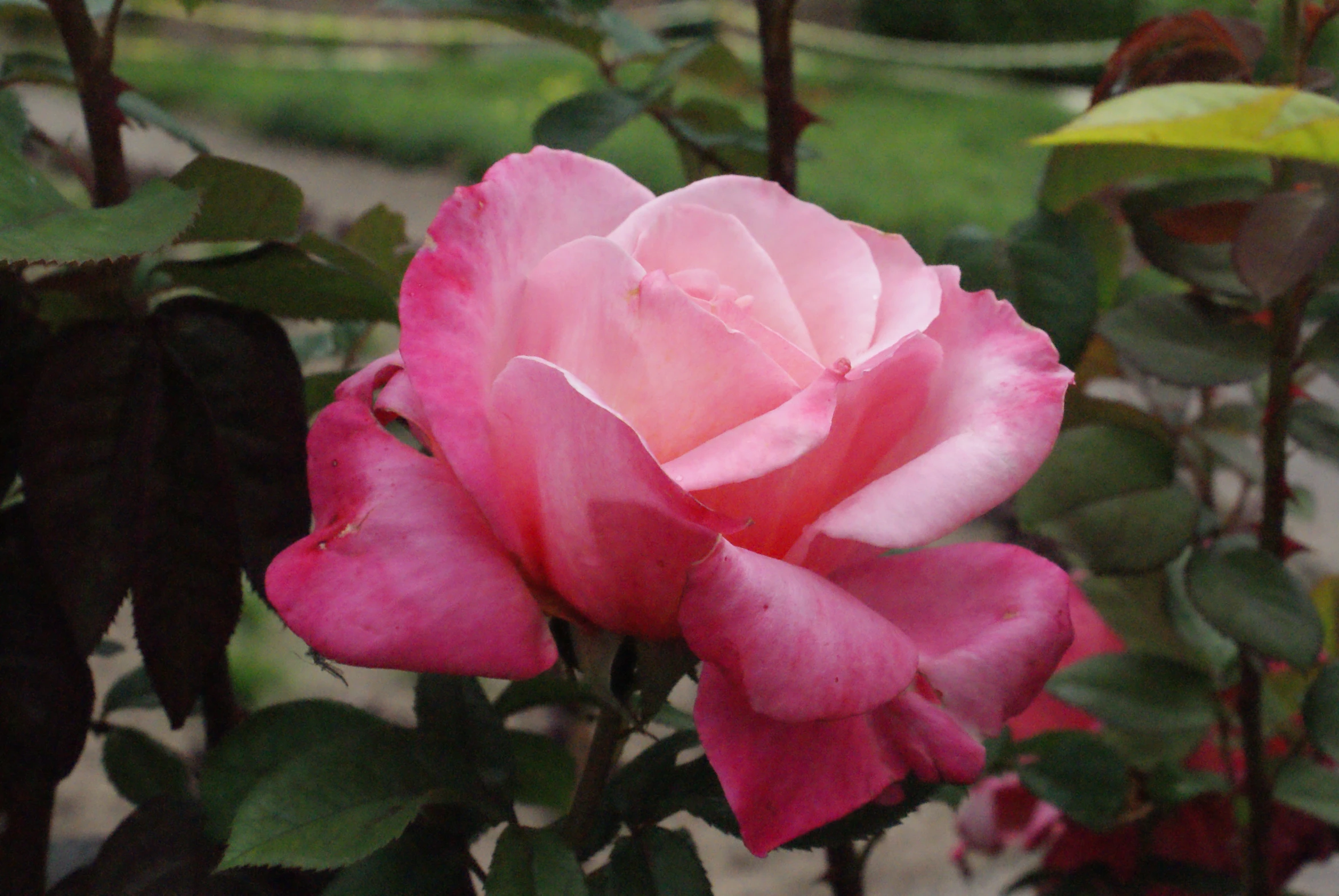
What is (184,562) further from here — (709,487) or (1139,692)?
(1139,692)

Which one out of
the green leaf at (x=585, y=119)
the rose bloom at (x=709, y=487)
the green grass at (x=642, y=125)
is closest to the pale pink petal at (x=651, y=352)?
the rose bloom at (x=709, y=487)

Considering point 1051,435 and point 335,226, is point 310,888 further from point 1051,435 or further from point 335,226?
point 335,226

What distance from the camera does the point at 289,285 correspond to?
0.37m

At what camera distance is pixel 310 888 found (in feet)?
1.13

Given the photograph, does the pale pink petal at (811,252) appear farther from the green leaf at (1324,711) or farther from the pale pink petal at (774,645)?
the green leaf at (1324,711)

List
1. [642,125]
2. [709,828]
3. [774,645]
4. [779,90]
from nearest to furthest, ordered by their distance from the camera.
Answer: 1. [774,645]
2. [779,90]
3. [709,828]
4. [642,125]

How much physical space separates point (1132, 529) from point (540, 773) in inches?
9.8

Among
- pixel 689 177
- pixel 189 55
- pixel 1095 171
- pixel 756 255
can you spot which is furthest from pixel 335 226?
pixel 189 55

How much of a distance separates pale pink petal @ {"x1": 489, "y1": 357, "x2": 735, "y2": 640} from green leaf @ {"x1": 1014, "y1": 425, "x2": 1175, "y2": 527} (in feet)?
0.83

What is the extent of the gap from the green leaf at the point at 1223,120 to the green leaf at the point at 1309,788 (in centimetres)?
29

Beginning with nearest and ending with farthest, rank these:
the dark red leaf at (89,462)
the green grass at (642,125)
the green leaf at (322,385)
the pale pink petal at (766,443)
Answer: the pale pink petal at (766,443) < the dark red leaf at (89,462) < the green leaf at (322,385) < the green grass at (642,125)

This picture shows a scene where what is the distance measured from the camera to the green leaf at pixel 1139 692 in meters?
0.50

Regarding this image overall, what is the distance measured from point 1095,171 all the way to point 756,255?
0.26 metres

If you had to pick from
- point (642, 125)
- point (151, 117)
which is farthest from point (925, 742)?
point (642, 125)
